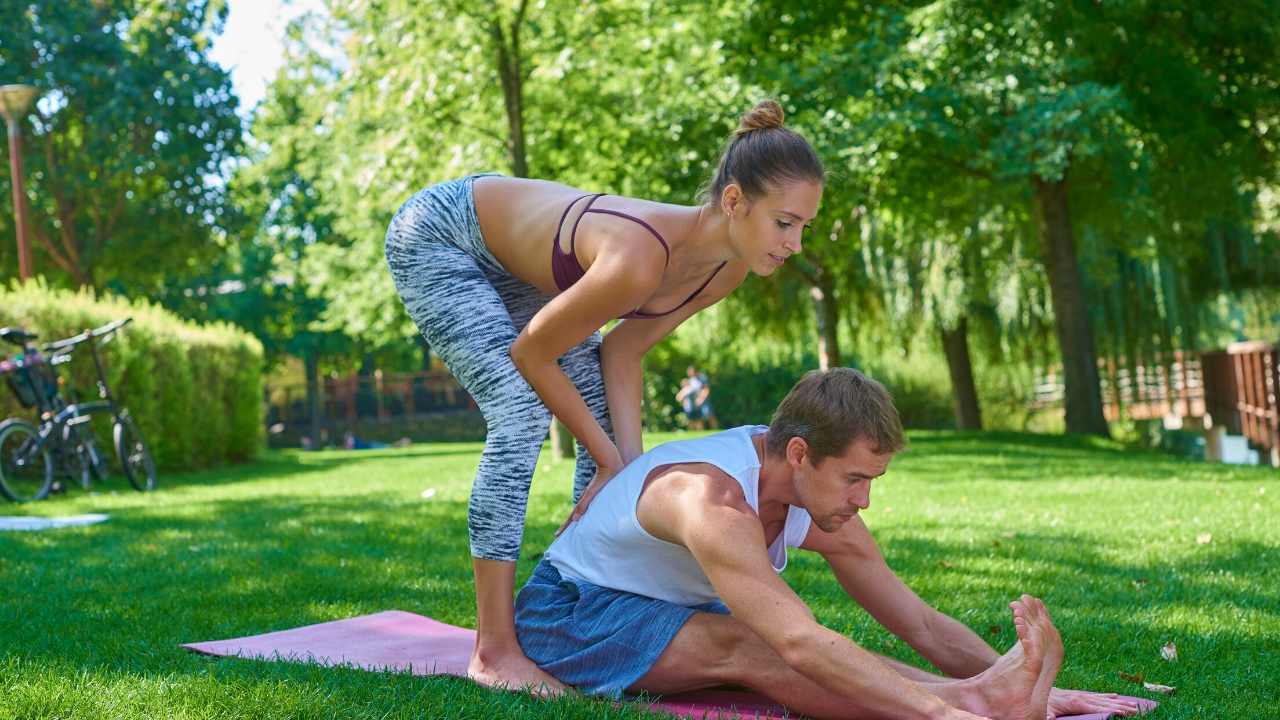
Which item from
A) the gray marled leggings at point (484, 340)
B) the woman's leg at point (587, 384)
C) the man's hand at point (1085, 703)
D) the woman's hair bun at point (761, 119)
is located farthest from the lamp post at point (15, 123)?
the man's hand at point (1085, 703)

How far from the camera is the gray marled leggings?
352cm

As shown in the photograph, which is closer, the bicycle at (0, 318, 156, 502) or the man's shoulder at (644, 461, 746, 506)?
the man's shoulder at (644, 461, 746, 506)

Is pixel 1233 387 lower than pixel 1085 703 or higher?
lower

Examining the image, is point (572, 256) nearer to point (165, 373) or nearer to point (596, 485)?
point (596, 485)

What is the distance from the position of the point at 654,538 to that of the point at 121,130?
2513cm

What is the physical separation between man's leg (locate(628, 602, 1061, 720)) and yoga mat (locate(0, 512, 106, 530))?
220 inches

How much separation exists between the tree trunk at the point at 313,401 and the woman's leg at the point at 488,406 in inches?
1218

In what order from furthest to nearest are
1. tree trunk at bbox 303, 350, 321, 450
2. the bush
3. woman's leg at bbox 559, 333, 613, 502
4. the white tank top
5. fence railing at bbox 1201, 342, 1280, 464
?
1. tree trunk at bbox 303, 350, 321, 450
2. fence railing at bbox 1201, 342, 1280, 464
3. the bush
4. woman's leg at bbox 559, 333, 613, 502
5. the white tank top

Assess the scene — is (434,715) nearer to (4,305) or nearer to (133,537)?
(133,537)

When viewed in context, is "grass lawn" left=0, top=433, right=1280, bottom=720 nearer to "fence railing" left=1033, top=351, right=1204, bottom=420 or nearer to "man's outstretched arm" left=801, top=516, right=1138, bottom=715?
"man's outstretched arm" left=801, top=516, right=1138, bottom=715

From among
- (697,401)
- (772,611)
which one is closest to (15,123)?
(772,611)

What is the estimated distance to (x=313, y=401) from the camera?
34125 millimetres

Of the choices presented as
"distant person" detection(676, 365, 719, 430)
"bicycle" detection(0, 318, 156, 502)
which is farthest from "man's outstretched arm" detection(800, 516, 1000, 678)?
"distant person" detection(676, 365, 719, 430)

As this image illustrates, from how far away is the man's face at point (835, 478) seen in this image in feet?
9.58
